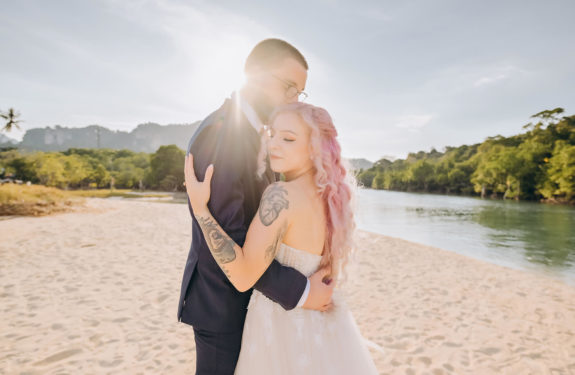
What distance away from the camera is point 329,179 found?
151cm

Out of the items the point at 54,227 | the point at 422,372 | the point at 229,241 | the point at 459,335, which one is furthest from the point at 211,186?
the point at 54,227

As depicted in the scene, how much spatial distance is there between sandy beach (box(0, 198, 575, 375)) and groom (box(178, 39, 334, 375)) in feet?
1.81

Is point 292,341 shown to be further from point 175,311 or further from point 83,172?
point 83,172

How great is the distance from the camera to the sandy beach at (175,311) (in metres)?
3.90

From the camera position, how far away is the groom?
4.49ft

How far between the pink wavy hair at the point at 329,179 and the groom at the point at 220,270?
0.39 feet

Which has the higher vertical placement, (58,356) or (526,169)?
(526,169)

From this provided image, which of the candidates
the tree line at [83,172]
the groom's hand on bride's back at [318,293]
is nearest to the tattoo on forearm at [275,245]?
the groom's hand on bride's back at [318,293]

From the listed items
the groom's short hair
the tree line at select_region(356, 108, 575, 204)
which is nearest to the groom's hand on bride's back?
the groom's short hair

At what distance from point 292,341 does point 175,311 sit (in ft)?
15.1

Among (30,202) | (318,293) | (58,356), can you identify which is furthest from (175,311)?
(30,202)

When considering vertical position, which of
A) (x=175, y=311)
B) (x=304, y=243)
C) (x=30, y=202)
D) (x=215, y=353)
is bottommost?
(x=175, y=311)

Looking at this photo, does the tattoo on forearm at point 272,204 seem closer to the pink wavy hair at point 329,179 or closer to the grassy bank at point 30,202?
the pink wavy hair at point 329,179

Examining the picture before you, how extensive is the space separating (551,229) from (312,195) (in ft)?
90.1
